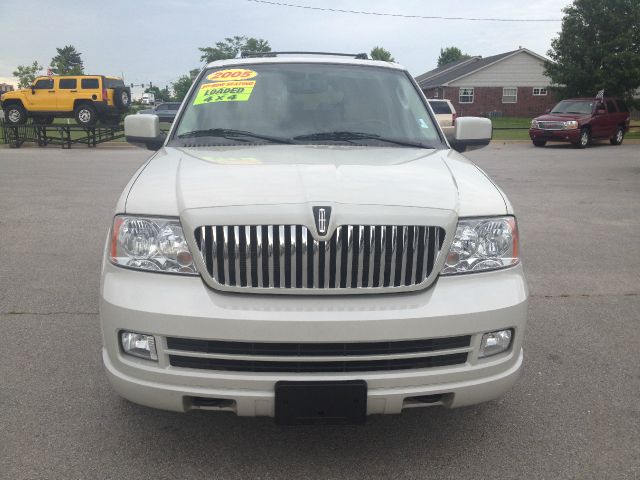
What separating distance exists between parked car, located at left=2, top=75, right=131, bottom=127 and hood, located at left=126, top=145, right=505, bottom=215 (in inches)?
931

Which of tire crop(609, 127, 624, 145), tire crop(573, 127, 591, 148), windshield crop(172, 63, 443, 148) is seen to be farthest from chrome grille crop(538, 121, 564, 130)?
windshield crop(172, 63, 443, 148)

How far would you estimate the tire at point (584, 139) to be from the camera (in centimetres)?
2153

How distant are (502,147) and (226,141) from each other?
68.0 ft

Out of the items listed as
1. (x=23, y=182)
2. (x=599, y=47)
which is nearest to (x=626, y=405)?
(x=23, y=182)

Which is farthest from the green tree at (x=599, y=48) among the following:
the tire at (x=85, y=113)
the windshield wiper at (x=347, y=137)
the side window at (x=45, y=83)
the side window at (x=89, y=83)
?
the windshield wiper at (x=347, y=137)

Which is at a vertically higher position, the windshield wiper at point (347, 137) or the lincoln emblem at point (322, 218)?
the windshield wiper at point (347, 137)

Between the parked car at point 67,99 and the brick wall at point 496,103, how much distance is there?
34736mm

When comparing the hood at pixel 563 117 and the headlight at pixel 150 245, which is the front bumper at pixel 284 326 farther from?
the hood at pixel 563 117

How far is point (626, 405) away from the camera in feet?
10.5

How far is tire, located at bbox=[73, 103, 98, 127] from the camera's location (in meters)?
24.8

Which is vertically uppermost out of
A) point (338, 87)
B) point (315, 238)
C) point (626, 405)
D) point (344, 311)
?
point (338, 87)

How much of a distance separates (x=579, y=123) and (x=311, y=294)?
21.6 m

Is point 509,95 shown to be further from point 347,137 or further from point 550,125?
point 347,137

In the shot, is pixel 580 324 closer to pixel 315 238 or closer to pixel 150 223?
pixel 315 238
